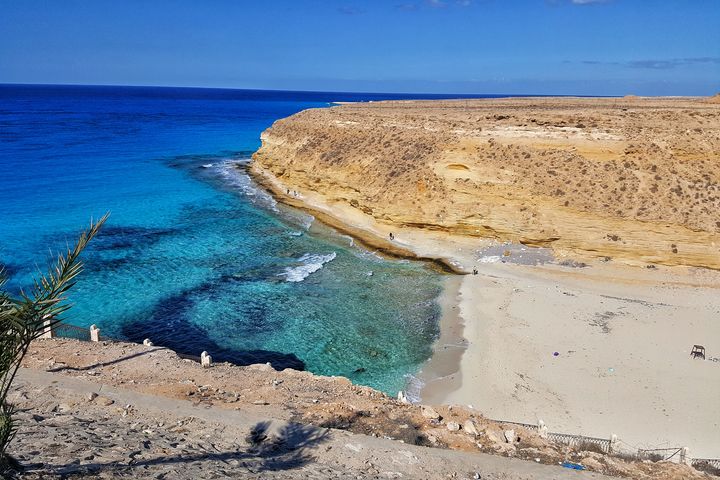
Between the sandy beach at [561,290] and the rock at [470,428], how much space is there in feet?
10.3

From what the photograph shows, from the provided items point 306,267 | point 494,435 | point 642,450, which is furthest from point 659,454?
point 306,267

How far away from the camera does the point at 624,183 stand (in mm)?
27922

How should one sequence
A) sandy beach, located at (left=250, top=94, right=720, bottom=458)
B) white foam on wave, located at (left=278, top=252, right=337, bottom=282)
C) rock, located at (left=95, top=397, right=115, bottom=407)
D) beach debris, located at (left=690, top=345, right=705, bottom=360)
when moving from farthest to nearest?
white foam on wave, located at (left=278, top=252, right=337, bottom=282) < beach debris, located at (left=690, top=345, right=705, bottom=360) < sandy beach, located at (left=250, top=94, right=720, bottom=458) < rock, located at (left=95, top=397, right=115, bottom=407)

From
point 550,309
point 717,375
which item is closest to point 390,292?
point 550,309

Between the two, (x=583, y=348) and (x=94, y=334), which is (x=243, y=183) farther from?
(x=583, y=348)

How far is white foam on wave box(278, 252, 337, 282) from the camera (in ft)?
82.9

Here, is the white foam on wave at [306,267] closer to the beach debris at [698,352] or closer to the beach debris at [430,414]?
the beach debris at [430,414]

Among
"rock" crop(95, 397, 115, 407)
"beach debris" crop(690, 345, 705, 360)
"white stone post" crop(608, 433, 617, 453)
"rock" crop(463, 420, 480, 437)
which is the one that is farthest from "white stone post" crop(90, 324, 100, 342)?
"beach debris" crop(690, 345, 705, 360)

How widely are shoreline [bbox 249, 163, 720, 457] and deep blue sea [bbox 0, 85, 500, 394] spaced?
169cm

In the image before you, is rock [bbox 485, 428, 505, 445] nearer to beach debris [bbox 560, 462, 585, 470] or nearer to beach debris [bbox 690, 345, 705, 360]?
beach debris [bbox 560, 462, 585, 470]

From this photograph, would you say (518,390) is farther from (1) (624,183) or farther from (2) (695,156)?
(2) (695,156)

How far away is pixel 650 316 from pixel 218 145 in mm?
61050

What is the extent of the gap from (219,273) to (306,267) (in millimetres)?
4534

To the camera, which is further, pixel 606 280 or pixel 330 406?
pixel 606 280
